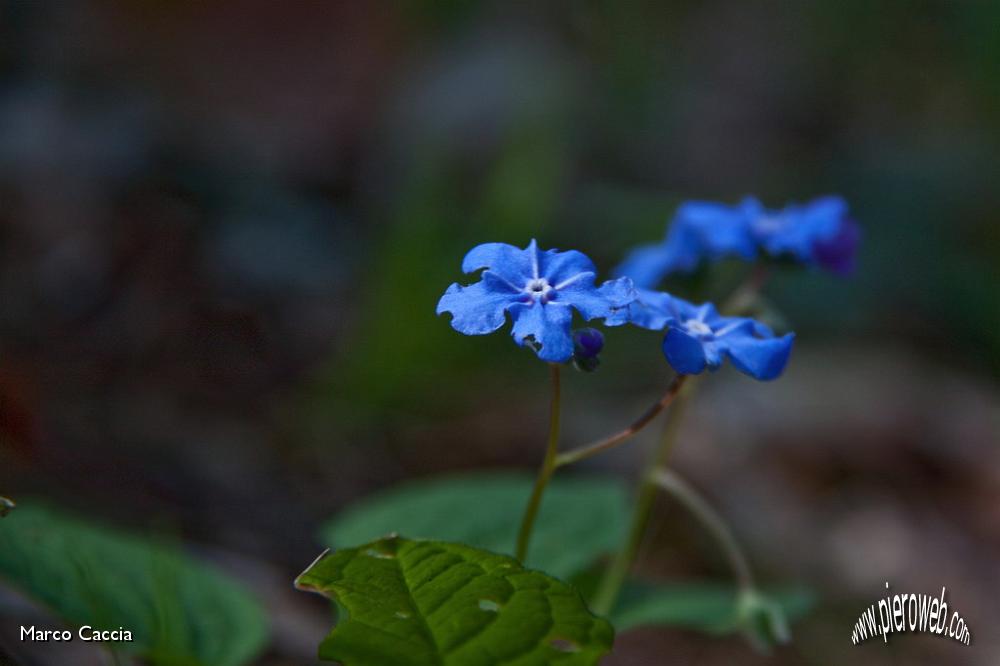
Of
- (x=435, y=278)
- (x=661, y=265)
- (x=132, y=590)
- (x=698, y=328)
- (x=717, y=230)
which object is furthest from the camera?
(x=435, y=278)

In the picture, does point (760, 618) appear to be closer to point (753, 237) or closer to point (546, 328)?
point (753, 237)

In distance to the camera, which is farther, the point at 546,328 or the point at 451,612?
the point at 451,612

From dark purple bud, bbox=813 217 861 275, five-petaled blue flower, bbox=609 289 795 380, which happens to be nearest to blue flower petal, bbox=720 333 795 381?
five-petaled blue flower, bbox=609 289 795 380

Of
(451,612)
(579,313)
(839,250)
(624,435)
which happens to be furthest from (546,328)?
(839,250)

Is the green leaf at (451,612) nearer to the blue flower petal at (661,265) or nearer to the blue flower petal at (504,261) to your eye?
the blue flower petal at (504,261)

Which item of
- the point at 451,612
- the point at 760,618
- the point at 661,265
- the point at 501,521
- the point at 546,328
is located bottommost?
the point at 451,612

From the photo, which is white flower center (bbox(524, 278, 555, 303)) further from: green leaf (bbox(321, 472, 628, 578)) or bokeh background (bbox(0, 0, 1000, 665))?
bokeh background (bbox(0, 0, 1000, 665))
